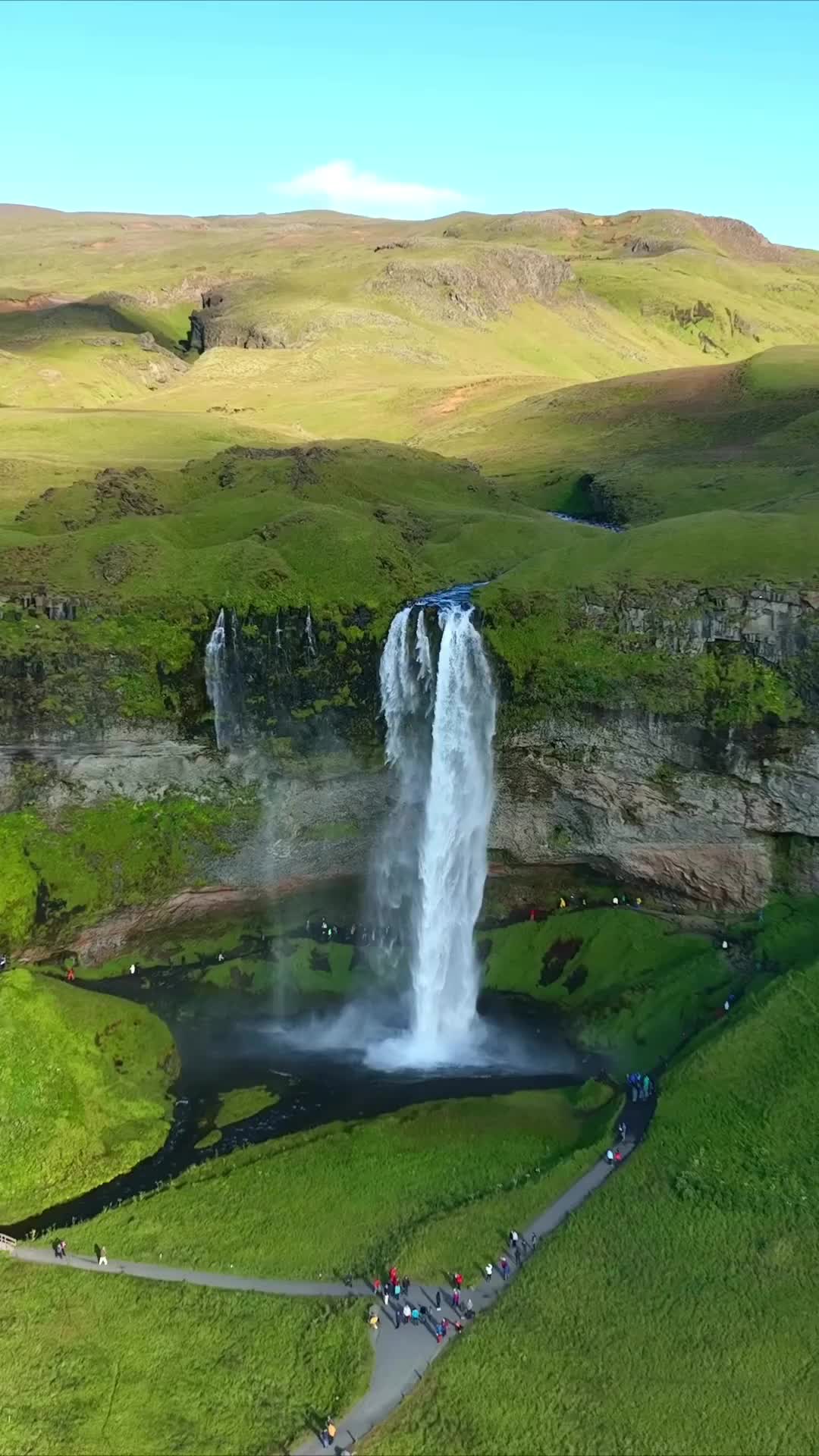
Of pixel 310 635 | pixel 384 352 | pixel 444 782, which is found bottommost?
pixel 444 782

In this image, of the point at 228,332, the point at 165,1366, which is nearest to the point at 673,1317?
the point at 165,1366

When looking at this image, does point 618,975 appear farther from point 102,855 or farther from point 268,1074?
point 102,855

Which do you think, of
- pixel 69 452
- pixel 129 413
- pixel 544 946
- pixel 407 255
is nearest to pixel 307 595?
pixel 544 946

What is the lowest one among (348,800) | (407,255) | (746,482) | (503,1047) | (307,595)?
(503,1047)

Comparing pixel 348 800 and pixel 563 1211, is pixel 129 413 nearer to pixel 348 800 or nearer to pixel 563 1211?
pixel 348 800

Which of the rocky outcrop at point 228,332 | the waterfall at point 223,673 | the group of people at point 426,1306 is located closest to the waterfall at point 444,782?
the waterfall at point 223,673

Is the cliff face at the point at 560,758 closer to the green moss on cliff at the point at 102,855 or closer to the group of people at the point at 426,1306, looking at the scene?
the green moss on cliff at the point at 102,855
